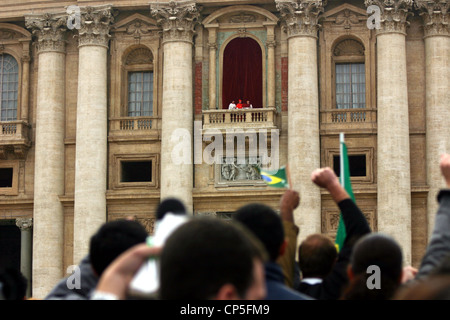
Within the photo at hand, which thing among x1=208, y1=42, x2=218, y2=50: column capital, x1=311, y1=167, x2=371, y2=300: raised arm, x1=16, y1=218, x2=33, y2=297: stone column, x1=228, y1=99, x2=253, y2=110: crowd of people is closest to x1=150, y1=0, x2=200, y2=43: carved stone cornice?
x1=208, y1=42, x2=218, y2=50: column capital

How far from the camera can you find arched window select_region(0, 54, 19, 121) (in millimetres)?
40188

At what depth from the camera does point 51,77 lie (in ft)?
127

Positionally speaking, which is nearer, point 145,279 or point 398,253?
point 145,279

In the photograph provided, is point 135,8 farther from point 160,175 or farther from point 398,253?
point 398,253

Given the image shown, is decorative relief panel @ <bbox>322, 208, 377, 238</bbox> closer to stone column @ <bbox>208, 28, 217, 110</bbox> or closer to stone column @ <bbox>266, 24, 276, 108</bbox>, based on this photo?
stone column @ <bbox>266, 24, 276, 108</bbox>

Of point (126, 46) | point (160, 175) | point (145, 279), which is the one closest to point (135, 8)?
point (126, 46)

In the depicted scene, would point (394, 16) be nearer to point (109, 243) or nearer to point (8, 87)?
point (8, 87)

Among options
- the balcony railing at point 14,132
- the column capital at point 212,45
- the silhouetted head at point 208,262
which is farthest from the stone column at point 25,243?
the silhouetted head at point 208,262

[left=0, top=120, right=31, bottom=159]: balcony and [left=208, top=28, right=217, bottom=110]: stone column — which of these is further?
[left=0, top=120, right=31, bottom=159]: balcony

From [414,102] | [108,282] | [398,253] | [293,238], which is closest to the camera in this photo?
[108,282]

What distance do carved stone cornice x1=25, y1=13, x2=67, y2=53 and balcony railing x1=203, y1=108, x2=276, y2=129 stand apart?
7.36 m

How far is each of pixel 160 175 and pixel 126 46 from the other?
5794mm

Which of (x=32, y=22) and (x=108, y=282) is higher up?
(x=32, y=22)

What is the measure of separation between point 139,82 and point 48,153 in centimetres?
491
